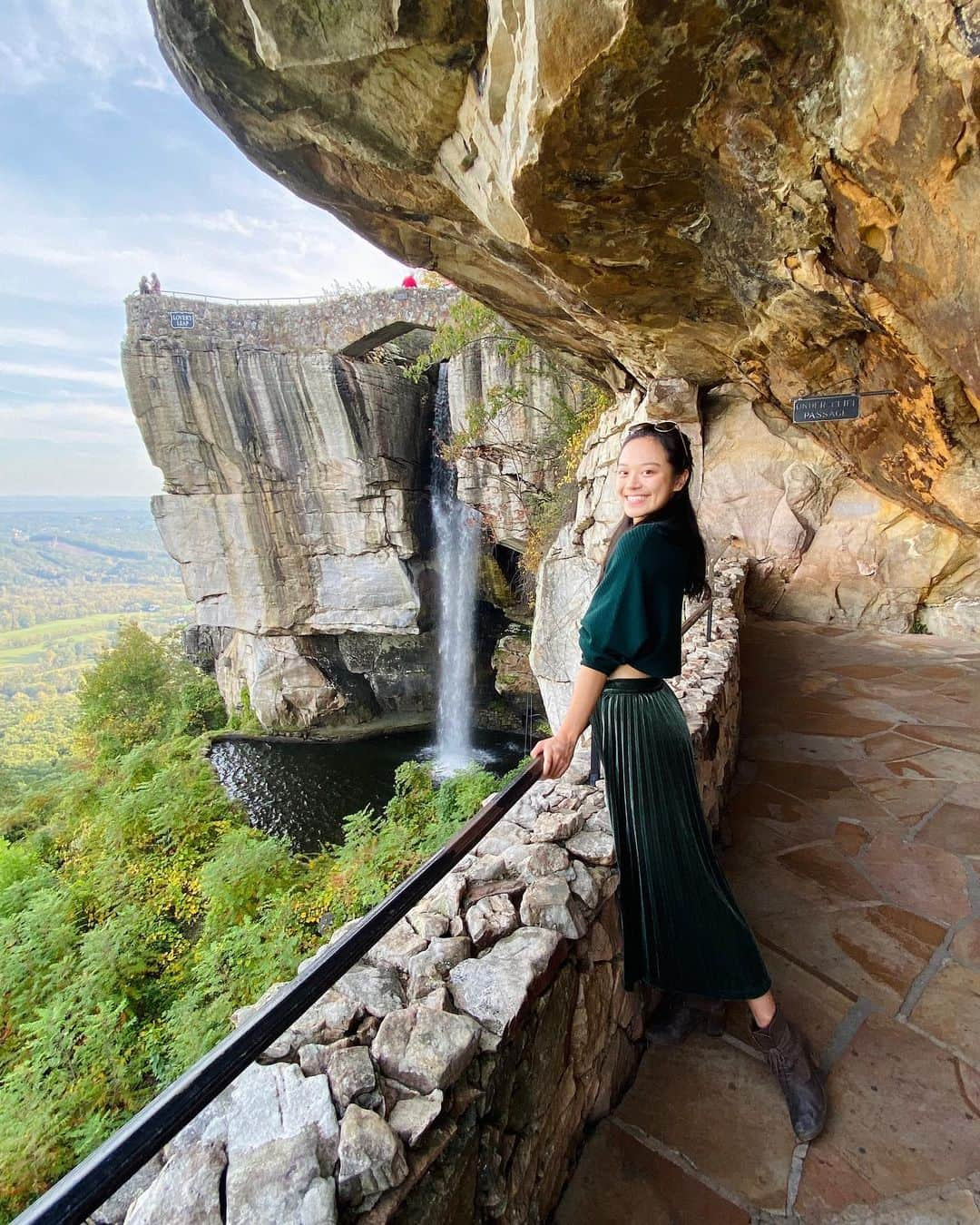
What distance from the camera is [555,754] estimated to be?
1480 mm

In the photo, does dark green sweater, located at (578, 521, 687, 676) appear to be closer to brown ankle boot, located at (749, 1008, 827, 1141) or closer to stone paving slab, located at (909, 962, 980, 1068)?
brown ankle boot, located at (749, 1008, 827, 1141)

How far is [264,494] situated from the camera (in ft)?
47.2

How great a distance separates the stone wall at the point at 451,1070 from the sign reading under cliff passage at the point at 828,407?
4.34m

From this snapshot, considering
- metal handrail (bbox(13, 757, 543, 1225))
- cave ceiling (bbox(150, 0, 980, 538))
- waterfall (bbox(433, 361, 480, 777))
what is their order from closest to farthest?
metal handrail (bbox(13, 757, 543, 1225)), cave ceiling (bbox(150, 0, 980, 538)), waterfall (bbox(433, 361, 480, 777))

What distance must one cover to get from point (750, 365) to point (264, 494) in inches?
472

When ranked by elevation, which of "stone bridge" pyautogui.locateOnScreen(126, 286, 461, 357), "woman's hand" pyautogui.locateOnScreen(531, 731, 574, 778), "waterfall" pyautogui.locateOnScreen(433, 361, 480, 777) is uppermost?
"stone bridge" pyautogui.locateOnScreen(126, 286, 461, 357)

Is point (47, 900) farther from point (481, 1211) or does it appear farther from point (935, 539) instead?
point (935, 539)

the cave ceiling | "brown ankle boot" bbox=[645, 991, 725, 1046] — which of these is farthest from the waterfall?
"brown ankle boot" bbox=[645, 991, 725, 1046]

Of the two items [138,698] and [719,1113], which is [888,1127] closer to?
[719,1113]

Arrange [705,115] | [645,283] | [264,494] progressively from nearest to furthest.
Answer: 1. [705,115]
2. [645,283]
3. [264,494]

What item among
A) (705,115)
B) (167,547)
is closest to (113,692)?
(167,547)

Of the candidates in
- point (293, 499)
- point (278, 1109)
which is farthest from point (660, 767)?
point (293, 499)

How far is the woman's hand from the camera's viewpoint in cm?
147

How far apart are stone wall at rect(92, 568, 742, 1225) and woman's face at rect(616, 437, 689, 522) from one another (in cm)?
98
